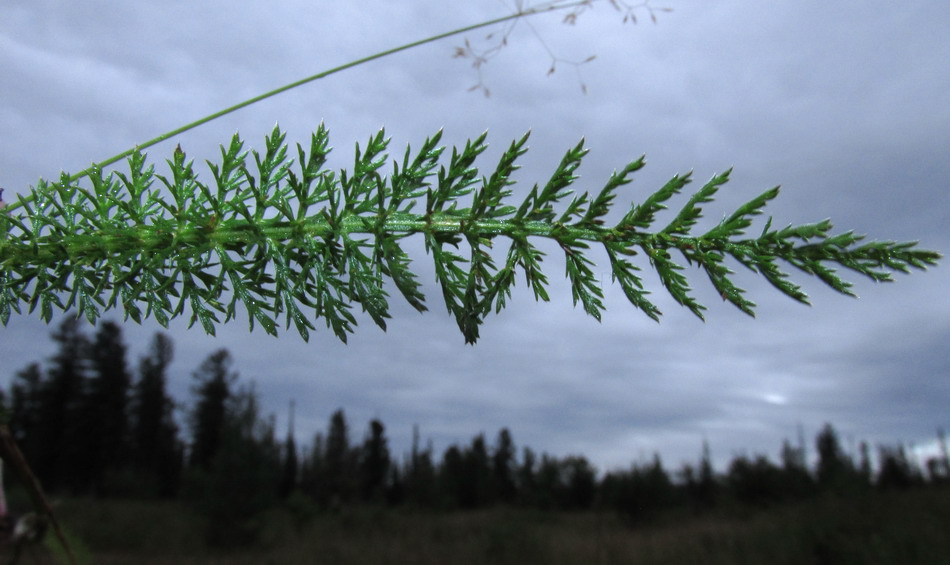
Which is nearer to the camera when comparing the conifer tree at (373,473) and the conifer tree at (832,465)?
the conifer tree at (832,465)

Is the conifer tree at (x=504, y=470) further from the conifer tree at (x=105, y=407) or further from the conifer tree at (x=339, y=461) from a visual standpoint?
the conifer tree at (x=105, y=407)

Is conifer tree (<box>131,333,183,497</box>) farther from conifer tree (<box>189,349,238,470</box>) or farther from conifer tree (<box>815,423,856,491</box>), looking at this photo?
conifer tree (<box>815,423,856,491</box>)

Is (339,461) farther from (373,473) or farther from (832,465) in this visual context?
(832,465)

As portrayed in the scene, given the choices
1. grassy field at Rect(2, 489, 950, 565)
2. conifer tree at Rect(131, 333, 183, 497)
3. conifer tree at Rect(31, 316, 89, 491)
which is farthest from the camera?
conifer tree at Rect(131, 333, 183, 497)

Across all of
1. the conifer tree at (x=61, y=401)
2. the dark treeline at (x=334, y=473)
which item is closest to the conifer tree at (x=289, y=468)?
the dark treeline at (x=334, y=473)

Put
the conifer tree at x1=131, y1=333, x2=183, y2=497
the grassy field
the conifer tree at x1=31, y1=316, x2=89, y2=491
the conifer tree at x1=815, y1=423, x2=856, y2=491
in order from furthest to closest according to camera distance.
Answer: the conifer tree at x1=131, y1=333, x2=183, y2=497 < the conifer tree at x1=815, y1=423, x2=856, y2=491 < the grassy field < the conifer tree at x1=31, y1=316, x2=89, y2=491

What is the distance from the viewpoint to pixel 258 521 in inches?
797

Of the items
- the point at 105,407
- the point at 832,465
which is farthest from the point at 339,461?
the point at 832,465

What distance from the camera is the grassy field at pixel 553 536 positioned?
42.0 ft

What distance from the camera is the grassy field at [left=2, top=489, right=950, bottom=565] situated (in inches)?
504

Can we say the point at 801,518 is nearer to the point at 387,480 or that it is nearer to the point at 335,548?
the point at 335,548

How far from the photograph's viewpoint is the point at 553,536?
709 inches

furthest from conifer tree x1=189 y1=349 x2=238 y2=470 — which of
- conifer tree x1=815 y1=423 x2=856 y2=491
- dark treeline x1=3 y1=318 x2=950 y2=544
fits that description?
conifer tree x1=815 y1=423 x2=856 y2=491

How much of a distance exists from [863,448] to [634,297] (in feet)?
89.1
